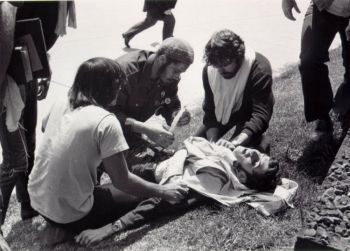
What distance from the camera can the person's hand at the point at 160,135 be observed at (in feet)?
12.3

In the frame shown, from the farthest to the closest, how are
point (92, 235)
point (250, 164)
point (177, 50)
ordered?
point (177, 50), point (250, 164), point (92, 235)

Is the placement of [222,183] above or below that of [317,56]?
below

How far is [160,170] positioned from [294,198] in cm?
96

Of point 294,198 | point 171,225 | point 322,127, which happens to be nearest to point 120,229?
point 171,225

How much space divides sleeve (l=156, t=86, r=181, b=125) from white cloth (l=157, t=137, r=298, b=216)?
744 millimetres

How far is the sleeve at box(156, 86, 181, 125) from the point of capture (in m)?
4.29

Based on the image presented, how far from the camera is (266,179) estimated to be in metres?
3.48

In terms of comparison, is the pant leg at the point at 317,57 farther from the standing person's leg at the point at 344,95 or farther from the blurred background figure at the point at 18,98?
the blurred background figure at the point at 18,98

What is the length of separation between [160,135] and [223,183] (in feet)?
1.93

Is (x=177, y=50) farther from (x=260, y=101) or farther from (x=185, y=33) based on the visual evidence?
(x=185, y=33)

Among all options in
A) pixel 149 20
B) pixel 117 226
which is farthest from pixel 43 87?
pixel 149 20

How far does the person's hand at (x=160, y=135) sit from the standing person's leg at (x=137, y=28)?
3.05 meters

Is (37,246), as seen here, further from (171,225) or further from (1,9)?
(1,9)

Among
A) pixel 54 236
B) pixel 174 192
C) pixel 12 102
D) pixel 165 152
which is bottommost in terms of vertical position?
pixel 54 236
